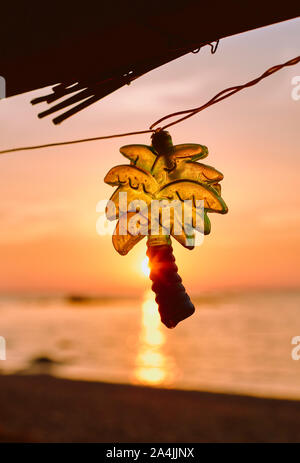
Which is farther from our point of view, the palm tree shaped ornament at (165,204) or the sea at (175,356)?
the sea at (175,356)

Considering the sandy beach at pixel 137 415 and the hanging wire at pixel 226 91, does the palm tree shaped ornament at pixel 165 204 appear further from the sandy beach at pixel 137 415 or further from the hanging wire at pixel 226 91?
the sandy beach at pixel 137 415

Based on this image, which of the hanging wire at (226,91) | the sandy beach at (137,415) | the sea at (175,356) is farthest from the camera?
the sea at (175,356)

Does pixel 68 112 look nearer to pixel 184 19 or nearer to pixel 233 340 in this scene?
pixel 184 19

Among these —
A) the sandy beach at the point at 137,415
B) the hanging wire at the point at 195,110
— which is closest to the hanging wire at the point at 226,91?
the hanging wire at the point at 195,110

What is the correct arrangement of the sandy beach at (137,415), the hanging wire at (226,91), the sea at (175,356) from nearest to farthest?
the hanging wire at (226,91) → the sandy beach at (137,415) → the sea at (175,356)

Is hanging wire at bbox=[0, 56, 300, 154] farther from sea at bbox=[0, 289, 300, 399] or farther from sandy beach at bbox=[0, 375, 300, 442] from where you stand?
sea at bbox=[0, 289, 300, 399]

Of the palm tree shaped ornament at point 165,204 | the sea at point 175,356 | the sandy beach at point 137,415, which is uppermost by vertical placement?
the sea at point 175,356
